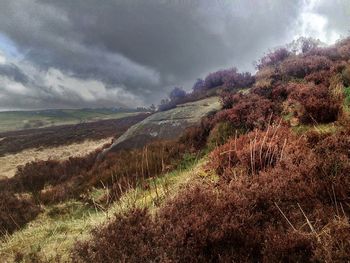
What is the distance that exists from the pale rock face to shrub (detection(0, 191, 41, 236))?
5.24m

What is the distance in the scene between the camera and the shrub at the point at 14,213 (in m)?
8.15

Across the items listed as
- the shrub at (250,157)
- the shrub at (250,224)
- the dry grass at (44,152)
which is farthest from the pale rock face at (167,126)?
the dry grass at (44,152)

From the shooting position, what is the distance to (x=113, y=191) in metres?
8.94

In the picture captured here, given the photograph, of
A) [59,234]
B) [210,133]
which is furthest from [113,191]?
[210,133]

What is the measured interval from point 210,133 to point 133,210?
596 centimetres

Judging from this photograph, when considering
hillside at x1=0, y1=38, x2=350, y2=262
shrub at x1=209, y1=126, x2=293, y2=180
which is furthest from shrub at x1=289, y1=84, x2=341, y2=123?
shrub at x1=209, y1=126, x2=293, y2=180

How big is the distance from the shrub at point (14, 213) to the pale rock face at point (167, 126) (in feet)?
17.2

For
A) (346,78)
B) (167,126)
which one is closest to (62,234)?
(346,78)

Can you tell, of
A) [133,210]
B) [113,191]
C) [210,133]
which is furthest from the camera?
[210,133]

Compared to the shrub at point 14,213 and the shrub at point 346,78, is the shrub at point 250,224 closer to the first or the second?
the shrub at point 14,213

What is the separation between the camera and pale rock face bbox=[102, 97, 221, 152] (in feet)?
44.6

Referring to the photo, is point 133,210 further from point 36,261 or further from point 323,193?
point 323,193

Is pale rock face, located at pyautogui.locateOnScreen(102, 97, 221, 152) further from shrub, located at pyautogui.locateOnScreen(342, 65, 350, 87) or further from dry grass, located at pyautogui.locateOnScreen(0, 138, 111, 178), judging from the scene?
dry grass, located at pyautogui.locateOnScreen(0, 138, 111, 178)

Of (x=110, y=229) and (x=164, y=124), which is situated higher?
(x=164, y=124)
